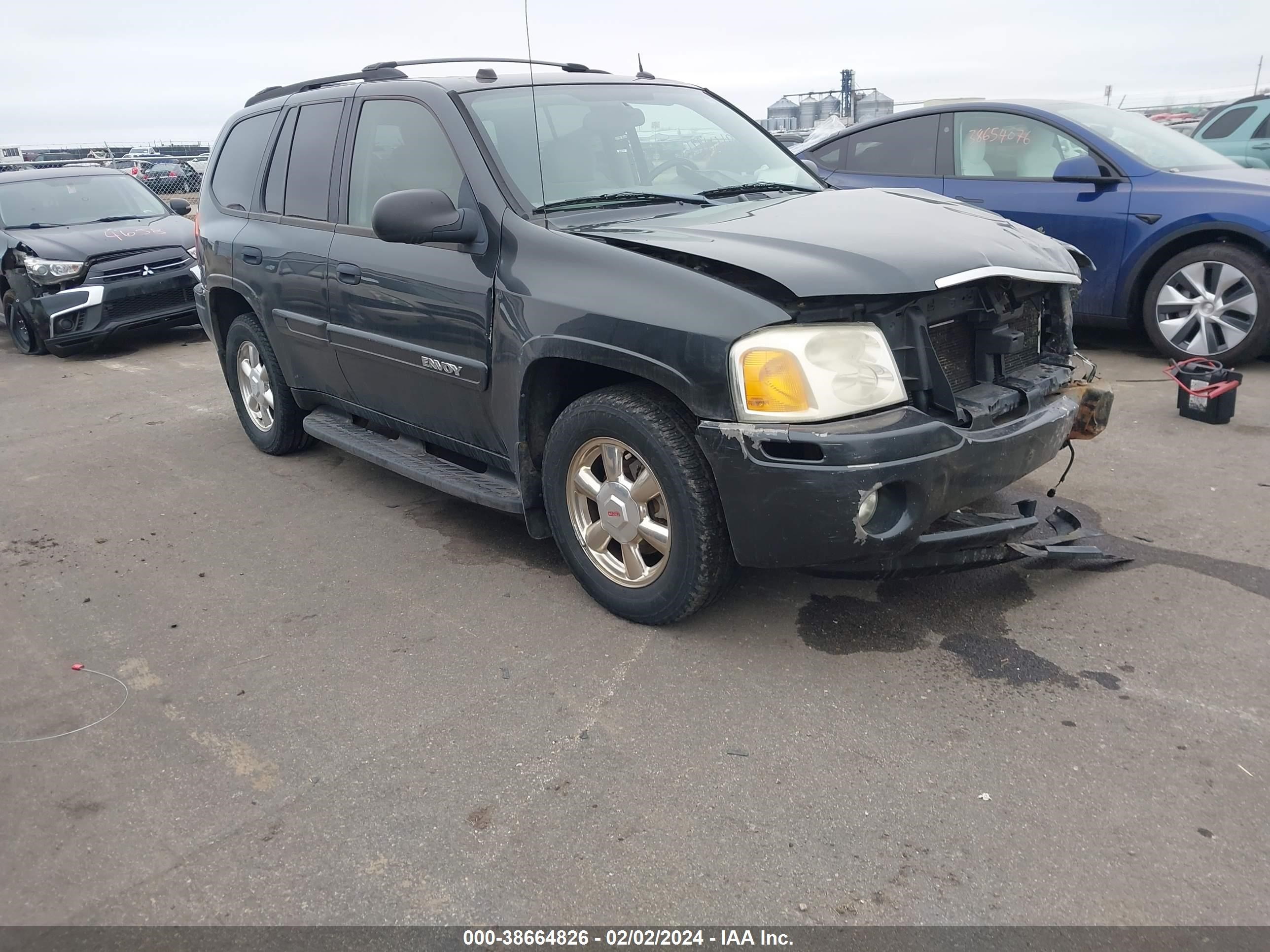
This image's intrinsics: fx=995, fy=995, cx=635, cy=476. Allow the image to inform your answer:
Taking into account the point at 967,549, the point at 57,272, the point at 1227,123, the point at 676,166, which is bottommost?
the point at 967,549

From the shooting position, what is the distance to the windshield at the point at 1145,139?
21.2 feet

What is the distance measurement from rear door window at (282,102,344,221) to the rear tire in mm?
5797

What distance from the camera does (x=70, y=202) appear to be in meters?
9.73

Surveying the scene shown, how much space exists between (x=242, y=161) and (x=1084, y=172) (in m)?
5.10

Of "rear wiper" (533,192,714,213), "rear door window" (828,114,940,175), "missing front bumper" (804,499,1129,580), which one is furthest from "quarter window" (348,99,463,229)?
"rear door window" (828,114,940,175)

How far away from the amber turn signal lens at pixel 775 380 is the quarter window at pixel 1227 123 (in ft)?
35.8

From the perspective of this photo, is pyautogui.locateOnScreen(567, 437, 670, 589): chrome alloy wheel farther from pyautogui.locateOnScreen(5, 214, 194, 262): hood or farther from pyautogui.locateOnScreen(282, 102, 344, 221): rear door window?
pyautogui.locateOnScreen(5, 214, 194, 262): hood

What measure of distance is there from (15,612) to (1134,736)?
390cm

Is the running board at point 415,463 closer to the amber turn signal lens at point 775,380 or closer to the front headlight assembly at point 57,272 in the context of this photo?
the amber turn signal lens at point 775,380

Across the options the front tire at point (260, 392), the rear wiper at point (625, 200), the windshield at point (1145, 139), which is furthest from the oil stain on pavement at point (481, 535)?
the windshield at point (1145, 139)

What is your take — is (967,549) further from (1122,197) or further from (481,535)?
(1122,197)

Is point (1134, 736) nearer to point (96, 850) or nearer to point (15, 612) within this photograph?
point (96, 850)

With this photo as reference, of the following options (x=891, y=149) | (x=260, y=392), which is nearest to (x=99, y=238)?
(x=260, y=392)

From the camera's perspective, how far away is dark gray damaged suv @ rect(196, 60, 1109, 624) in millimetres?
2855
